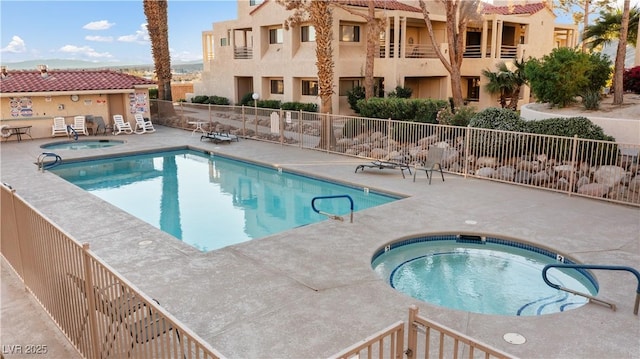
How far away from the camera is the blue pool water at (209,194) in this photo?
1247cm

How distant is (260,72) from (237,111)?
1155cm

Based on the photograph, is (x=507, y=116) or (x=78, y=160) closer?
(x=507, y=116)

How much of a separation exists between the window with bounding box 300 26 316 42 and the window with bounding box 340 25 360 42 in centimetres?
178

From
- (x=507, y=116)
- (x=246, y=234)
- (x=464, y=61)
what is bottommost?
(x=246, y=234)

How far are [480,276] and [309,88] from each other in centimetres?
2516

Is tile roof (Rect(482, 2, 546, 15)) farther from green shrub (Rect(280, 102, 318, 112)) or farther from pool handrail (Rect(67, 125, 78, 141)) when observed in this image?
pool handrail (Rect(67, 125, 78, 141))

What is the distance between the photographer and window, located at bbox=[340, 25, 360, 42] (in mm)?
31531

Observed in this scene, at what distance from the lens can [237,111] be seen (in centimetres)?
2388

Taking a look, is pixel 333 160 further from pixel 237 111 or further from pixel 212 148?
pixel 237 111

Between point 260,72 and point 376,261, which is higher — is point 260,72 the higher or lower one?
the higher one

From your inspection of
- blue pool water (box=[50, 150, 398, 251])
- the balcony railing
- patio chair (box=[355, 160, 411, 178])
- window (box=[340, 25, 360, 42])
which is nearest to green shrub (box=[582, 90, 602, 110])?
patio chair (box=[355, 160, 411, 178])

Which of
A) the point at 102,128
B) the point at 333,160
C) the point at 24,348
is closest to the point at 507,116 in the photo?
the point at 333,160

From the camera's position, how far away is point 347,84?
3183cm

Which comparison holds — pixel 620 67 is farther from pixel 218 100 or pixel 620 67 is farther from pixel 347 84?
pixel 218 100
